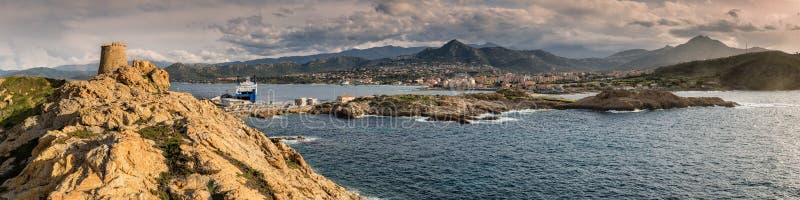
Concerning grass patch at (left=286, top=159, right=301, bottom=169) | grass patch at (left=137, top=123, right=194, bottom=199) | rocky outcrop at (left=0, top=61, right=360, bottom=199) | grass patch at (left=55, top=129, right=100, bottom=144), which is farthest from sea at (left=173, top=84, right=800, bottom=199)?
grass patch at (left=55, top=129, right=100, bottom=144)

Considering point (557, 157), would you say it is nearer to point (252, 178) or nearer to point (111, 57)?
point (252, 178)

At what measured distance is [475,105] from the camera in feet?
395

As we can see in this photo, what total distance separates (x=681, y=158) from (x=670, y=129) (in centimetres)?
3249

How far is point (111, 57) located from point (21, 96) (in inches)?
365

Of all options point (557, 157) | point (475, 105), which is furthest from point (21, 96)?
point (475, 105)

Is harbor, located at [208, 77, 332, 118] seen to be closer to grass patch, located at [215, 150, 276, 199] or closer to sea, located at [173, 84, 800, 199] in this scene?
sea, located at [173, 84, 800, 199]

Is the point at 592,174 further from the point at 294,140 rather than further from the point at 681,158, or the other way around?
the point at 294,140

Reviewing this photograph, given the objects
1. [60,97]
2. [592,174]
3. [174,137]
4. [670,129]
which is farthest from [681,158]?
[60,97]

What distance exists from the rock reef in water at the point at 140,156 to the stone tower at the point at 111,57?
1452cm

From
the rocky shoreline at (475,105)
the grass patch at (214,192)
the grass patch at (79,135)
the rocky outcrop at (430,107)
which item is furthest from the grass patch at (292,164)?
the rocky shoreline at (475,105)

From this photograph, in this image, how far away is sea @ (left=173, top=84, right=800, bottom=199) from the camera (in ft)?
134

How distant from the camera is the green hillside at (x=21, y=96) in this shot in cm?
3830

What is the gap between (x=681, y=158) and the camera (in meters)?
55.1

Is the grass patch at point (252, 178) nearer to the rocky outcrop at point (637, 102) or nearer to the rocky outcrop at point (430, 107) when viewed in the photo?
the rocky outcrop at point (430, 107)
